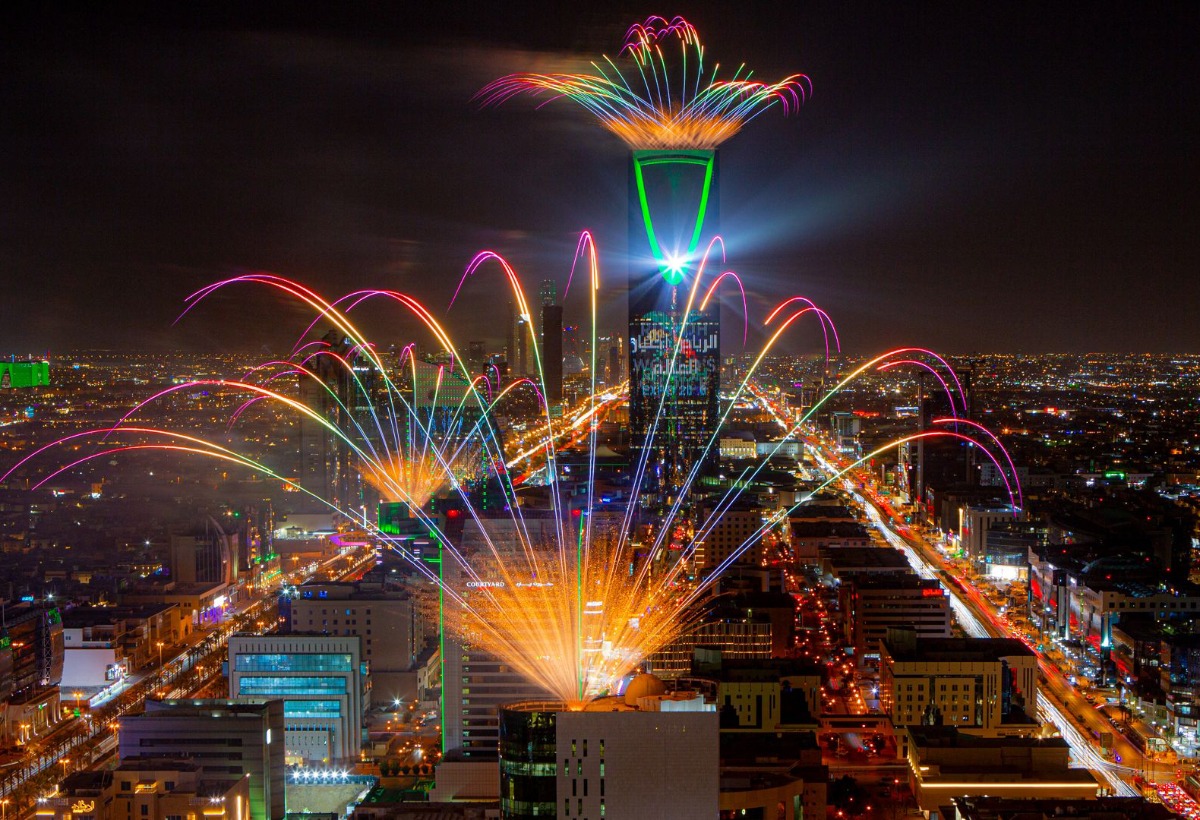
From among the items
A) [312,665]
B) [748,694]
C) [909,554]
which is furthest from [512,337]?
[748,694]

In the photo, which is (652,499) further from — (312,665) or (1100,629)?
(312,665)

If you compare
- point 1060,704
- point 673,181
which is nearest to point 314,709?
point 1060,704

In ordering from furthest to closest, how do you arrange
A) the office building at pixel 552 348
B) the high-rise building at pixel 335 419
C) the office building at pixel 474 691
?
the office building at pixel 552 348 → the high-rise building at pixel 335 419 → the office building at pixel 474 691

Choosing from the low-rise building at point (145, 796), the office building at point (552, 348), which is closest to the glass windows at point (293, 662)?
the low-rise building at point (145, 796)

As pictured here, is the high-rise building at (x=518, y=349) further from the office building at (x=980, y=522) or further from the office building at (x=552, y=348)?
the office building at (x=980, y=522)

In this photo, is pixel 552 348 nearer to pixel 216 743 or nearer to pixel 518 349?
pixel 518 349
